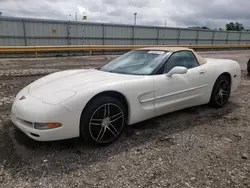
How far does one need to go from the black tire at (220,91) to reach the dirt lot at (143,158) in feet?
2.32

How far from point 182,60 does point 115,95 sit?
5.50 feet

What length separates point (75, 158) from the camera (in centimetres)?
260

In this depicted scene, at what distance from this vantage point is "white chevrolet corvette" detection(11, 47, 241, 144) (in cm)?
253

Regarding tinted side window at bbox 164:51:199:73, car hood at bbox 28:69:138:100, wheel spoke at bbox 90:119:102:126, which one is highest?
tinted side window at bbox 164:51:199:73

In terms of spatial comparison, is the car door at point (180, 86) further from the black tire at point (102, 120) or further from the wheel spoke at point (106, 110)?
the wheel spoke at point (106, 110)

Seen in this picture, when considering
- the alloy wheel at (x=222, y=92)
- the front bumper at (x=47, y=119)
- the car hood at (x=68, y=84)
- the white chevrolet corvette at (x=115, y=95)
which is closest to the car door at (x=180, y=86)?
the white chevrolet corvette at (x=115, y=95)

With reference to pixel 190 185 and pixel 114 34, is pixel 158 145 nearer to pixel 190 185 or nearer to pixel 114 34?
pixel 190 185

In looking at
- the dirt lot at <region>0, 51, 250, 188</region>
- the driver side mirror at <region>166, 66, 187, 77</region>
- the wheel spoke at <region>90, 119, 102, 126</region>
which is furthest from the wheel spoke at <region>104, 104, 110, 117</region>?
the driver side mirror at <region>166, 66, 187, 77</region>

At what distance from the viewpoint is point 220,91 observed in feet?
14.5

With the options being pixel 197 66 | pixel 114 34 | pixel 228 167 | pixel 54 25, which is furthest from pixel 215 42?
pixel 228 167

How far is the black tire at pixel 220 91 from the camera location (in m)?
4.32

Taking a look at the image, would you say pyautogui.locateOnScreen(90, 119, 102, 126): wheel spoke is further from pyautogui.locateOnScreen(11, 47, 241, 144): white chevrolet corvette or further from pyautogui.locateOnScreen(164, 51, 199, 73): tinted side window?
pyautogui.locateOnScreen(164, 51, 199, 73): tinted side window

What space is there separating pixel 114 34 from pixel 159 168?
60.4 ft

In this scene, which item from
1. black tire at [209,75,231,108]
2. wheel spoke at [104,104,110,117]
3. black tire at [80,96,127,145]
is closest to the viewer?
black tire at [80,96,127,145]
